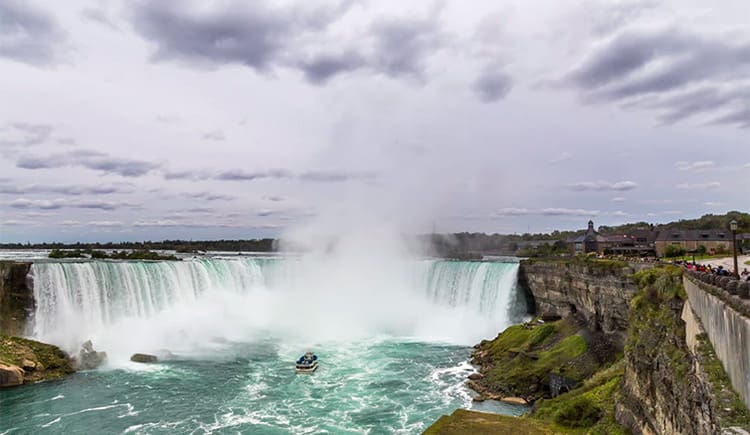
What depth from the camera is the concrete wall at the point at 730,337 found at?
5391 mm

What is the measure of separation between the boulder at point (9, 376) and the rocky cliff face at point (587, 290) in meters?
25.0

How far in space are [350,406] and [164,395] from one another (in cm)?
753

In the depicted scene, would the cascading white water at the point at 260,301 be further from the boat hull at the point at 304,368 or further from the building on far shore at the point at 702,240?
the building on far shore at the point at 702,240

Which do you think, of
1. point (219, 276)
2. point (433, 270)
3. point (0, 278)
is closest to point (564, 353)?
point (433, 270)

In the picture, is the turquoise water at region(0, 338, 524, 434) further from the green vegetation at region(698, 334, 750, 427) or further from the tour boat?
the green vegetation at region(698, 334, 750, 427)

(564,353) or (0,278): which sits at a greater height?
(0,278)

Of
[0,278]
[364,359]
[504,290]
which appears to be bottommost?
[364,359]

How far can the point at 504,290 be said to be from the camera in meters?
33.1

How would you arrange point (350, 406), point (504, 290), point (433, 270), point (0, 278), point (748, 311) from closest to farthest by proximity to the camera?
point (748, 311)
point (350, 406)
point (0, 278)
point (504, 290)
point (433, 270)

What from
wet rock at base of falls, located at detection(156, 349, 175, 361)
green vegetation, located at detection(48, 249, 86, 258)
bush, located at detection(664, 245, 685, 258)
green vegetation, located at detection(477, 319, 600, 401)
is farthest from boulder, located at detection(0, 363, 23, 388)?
bush, located at detection(664, 245, 685, 258)

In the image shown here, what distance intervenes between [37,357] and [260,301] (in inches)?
707

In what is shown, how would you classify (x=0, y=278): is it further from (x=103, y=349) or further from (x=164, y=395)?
(x=164, y=395)

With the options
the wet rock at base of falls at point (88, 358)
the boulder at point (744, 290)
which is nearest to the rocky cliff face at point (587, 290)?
the boulder at point (744, 290)

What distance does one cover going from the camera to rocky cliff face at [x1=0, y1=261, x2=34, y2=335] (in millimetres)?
24750
